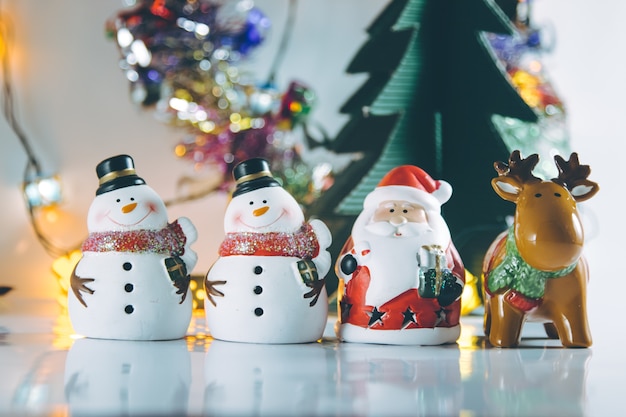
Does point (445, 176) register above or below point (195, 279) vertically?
above

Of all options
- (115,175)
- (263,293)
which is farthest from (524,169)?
(115,175)

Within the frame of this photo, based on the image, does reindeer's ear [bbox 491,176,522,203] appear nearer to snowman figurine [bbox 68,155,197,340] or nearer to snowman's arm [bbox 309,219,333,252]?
snowman's arm [bbox 309,219,333,252]

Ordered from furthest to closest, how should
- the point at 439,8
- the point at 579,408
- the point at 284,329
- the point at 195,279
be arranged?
the point at 439,8
the point at 195,279
the point at 284,329
the point at 579,408

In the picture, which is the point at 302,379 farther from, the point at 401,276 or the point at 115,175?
the point at 115,175

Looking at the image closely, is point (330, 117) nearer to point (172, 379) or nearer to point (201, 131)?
point (201, 131)

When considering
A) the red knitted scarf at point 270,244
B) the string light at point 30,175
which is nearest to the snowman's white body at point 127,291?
the red knitted scarf at point 270,244

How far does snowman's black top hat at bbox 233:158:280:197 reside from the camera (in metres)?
1.34

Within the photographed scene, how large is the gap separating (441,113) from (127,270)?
1014mm

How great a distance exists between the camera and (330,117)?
2561 millimetres

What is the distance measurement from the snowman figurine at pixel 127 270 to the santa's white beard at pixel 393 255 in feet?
1.07

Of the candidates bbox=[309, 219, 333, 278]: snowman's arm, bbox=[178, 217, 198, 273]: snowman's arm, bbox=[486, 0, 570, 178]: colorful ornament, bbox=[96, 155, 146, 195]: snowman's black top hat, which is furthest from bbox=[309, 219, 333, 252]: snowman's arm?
bbox=[486, 0, 570, 178]: colorful ornament

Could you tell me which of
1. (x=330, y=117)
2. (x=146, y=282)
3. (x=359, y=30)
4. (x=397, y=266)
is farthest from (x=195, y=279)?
(x=359, y=30)

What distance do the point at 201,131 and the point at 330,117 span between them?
1.42 feet

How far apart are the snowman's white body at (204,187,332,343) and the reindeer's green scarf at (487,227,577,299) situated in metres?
0.32
